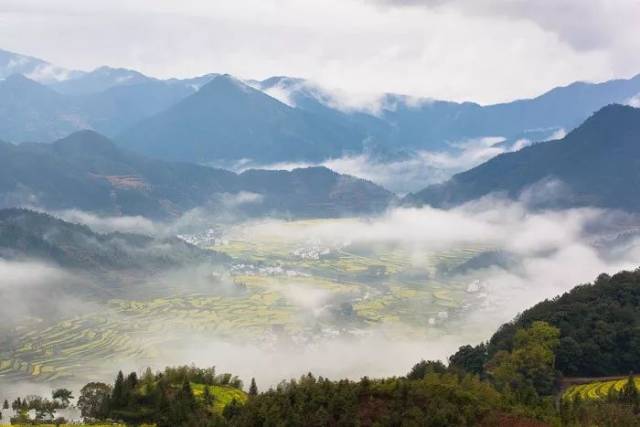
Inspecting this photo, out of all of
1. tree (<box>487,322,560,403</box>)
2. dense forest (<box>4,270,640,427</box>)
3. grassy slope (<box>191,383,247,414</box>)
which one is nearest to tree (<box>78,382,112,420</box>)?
dense forest (<box>4,270,640,427</box>)

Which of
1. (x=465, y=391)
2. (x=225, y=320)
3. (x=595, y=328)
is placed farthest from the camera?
(x=225, y=320)

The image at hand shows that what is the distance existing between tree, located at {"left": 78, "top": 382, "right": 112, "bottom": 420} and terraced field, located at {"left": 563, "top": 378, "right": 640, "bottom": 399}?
42432mm

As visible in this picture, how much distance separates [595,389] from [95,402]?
159 ft

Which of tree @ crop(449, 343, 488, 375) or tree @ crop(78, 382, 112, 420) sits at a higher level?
tree @ crop(449, 343, 488, 375)

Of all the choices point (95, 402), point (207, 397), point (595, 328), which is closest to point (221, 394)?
point (207, 397)

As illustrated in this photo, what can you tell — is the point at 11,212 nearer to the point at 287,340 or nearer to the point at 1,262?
the point at 1,262

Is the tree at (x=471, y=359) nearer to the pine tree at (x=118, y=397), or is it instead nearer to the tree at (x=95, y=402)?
the pine tree at (x=118, y=397)

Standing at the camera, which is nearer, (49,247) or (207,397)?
(207,397)

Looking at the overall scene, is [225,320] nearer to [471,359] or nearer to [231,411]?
[471,359]

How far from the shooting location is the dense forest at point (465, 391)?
152ft

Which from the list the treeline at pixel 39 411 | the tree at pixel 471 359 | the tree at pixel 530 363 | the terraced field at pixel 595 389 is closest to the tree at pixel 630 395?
the terraced field at pixel 595 389

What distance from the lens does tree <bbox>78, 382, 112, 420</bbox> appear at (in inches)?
2464

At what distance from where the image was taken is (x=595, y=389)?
221ft

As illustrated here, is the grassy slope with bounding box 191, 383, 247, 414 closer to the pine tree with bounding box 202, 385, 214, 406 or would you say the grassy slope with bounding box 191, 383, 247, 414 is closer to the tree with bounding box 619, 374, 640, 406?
the pine tree with bounding box 202, 385, 214, 406
